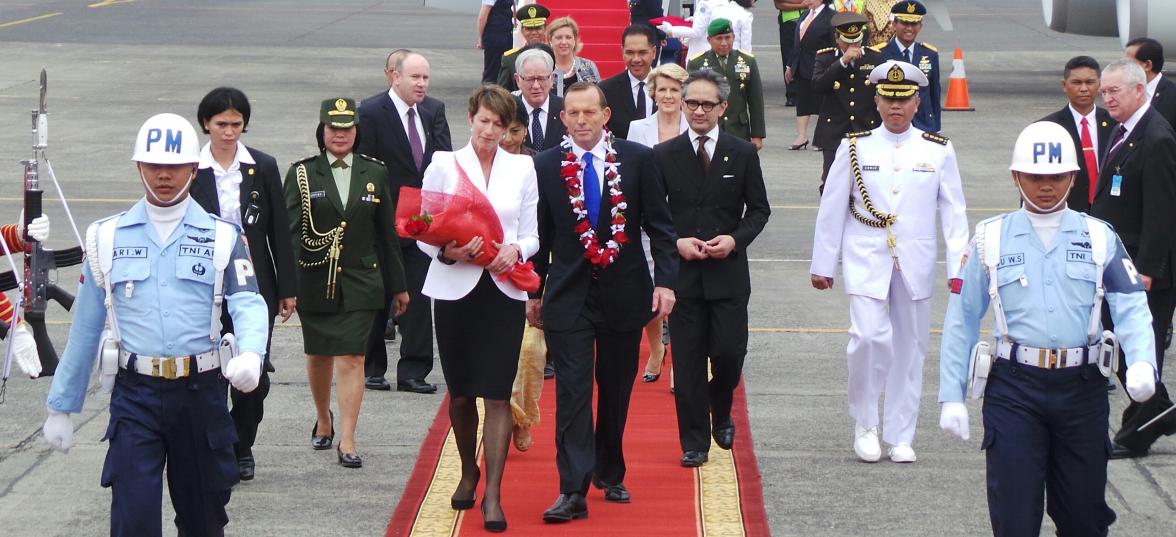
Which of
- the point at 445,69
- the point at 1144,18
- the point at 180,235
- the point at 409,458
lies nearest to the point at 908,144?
the point at 409,458

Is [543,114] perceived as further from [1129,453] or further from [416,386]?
[1129,453]

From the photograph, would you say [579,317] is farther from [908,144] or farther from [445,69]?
[445,69]

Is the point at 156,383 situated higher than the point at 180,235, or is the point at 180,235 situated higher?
the point at 180,235

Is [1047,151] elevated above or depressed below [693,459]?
above

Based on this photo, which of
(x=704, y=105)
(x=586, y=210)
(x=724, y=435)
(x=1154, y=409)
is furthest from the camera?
(x=1154, y=409)

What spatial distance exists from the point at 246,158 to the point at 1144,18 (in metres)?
15.7

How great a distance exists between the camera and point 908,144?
813cm

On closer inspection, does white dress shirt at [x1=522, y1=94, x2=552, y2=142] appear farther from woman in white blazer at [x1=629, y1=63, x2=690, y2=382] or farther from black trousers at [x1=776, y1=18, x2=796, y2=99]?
black trousers at [x1=776, y1=18, x2=796, y2=99]

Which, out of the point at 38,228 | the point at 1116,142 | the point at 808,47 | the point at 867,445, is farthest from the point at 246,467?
the point at 808,47

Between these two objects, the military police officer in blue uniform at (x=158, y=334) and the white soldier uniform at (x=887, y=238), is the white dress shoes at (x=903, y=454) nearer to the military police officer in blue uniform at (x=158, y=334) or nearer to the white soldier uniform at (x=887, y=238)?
the white soldier uniform at (x=887, y=238)

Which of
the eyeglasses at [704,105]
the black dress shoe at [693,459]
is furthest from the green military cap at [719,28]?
the black dress shoe at [693,459]

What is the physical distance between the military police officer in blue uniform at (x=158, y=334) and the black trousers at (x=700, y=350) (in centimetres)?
287

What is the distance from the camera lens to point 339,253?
826 cm

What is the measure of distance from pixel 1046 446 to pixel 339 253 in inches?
151
